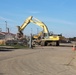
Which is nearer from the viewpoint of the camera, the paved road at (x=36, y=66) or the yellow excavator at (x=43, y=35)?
the paved road at (x=36, y=66)

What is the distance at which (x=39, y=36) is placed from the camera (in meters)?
80.6

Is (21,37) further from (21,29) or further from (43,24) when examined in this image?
(43,24)

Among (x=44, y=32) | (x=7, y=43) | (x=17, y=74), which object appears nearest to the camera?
(x=17, y=74)

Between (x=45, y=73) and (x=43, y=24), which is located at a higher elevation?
(x=43, y=24)

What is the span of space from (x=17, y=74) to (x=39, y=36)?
66.2 meters

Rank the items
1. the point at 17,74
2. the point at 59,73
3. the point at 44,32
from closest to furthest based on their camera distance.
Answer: the point at 17,74 → the point at 59,73 → the point at 44,32

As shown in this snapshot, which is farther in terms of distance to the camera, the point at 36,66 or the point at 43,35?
the point at 43,35

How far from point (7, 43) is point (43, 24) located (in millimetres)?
13444

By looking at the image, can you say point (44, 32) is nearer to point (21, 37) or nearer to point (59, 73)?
point (21, 37)

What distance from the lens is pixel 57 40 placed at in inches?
2805

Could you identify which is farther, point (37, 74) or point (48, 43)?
point (48, 43)

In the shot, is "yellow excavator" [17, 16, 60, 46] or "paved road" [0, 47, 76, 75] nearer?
"paved road" [0, 47, 76, 75]

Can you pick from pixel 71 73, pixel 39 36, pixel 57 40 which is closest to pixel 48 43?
pixel 57 40

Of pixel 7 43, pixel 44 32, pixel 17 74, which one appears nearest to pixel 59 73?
pixel 17 74
